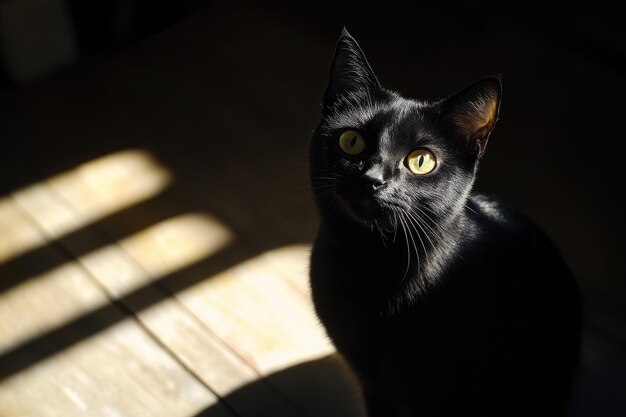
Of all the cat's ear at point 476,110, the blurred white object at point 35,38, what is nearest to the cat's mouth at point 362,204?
the cat's ear at point 476,110

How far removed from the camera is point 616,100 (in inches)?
68.4

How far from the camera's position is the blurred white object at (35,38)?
166 cm

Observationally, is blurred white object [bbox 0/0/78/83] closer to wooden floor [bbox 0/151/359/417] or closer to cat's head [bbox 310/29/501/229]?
wooden floor [bbox 0/151/359/417]

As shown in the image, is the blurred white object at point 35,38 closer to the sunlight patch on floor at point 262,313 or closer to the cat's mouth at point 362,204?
the sunlight patch on floor at point 262,313

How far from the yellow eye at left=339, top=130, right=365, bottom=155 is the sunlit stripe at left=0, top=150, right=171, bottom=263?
2.08ft

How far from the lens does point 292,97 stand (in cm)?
175

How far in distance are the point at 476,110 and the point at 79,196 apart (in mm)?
853

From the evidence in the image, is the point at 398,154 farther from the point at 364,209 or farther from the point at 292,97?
the point at 292,97

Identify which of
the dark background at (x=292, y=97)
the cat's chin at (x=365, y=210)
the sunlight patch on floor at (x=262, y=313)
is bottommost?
the sunlight patch on floor at (x=262, y=313)

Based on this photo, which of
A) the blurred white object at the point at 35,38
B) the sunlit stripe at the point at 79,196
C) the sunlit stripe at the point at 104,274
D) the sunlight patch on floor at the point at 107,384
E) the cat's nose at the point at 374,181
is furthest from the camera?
the blurred white object at the point at 35,38

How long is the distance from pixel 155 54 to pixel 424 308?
3.42ft

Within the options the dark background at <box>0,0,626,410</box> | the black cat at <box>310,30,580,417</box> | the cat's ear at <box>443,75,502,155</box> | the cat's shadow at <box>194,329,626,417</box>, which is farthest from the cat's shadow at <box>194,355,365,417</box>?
the cat's ear at <box>443,75,502,155</box>

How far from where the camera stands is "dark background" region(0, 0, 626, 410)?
5.08 ft

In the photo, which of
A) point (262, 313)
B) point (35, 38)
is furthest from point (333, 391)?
point (35, 38)
